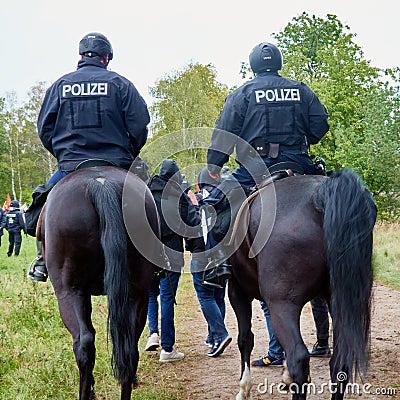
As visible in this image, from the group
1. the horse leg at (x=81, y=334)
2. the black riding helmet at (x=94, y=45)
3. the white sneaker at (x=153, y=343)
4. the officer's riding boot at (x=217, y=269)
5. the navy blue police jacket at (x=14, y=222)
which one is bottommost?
the white sneaker at (x=153, y=343)

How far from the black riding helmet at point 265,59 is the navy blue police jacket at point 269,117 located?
0.23ft

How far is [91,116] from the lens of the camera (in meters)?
5.53

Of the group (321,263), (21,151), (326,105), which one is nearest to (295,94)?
(321,263)

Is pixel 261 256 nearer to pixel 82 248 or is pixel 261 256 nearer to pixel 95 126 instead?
pixel 82 248

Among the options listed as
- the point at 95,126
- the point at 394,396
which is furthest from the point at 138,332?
the point at 394,396

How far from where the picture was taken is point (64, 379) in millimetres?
6352

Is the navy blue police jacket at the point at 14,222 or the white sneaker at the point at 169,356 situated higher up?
the navy blue police jacket at the point at 14,222

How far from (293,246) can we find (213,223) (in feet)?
4.50

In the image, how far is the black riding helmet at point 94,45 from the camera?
582 cm

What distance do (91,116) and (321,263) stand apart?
247cm

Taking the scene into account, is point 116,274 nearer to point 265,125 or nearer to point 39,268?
point 39,268

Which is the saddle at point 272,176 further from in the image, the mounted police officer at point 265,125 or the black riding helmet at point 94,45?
the black riding helmet at point 94,45

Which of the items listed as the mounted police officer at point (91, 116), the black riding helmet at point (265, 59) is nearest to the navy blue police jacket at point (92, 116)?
the mounted police officer at point (91, 116)

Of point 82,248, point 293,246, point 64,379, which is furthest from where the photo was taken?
point 64,379
